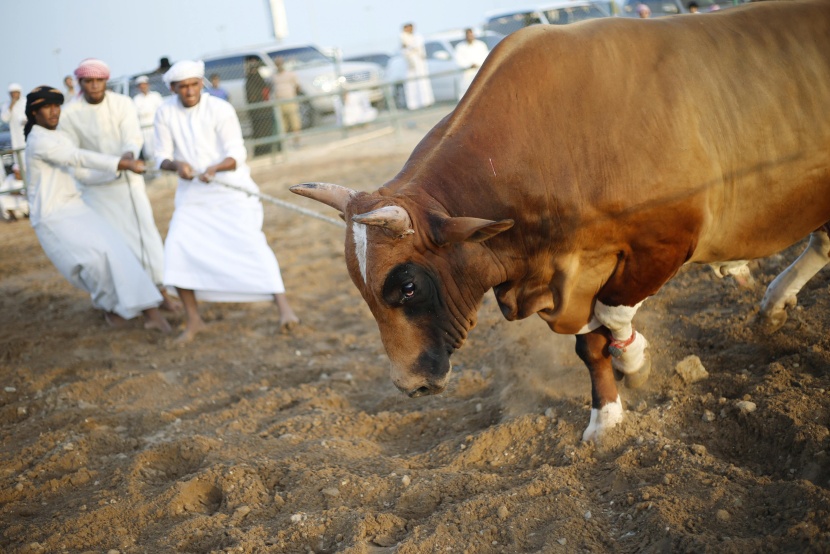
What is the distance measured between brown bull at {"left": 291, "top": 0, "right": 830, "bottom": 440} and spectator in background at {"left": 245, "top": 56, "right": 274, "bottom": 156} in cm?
1143

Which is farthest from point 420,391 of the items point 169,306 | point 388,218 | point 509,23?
point 509,23

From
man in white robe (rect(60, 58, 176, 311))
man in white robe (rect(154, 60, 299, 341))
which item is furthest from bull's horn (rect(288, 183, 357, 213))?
man in white robe (rect(60, 58, 176, 311))

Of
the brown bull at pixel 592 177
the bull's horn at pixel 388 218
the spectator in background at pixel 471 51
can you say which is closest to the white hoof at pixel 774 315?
the brown bull at pixel 592 177

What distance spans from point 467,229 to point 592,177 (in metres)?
0.64

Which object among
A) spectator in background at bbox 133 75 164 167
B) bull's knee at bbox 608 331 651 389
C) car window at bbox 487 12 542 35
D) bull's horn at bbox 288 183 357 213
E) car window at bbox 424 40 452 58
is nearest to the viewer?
bull's horn at bbox 288 183 357 213

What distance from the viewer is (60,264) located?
6238mm

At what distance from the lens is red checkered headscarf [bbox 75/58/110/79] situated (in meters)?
6.22

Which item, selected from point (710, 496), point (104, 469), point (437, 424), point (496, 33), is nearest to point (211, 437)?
point (104, 469)

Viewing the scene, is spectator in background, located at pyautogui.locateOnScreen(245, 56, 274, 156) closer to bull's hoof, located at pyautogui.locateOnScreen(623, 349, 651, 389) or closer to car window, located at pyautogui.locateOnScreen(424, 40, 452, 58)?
car window, located at pyautogui.locateOnScreen(424, 40, 452, 58)

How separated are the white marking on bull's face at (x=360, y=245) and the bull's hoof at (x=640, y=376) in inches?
62.4

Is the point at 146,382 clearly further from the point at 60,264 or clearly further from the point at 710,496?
the point at 710,496

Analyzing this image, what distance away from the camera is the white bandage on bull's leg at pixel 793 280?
4.05 metres

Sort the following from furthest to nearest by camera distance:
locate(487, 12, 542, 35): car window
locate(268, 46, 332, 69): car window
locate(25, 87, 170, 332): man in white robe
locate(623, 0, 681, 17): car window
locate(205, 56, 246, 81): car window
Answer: locate(268, 46, 332, 69): car window, locate(205, 56, 246, 81): car window, locate(487, 12, 542, 35): car window, locate(623, 0, 681, 17): car window, locate(25, 87, 170, 332): man in white robe

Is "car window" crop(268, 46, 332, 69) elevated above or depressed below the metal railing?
above
